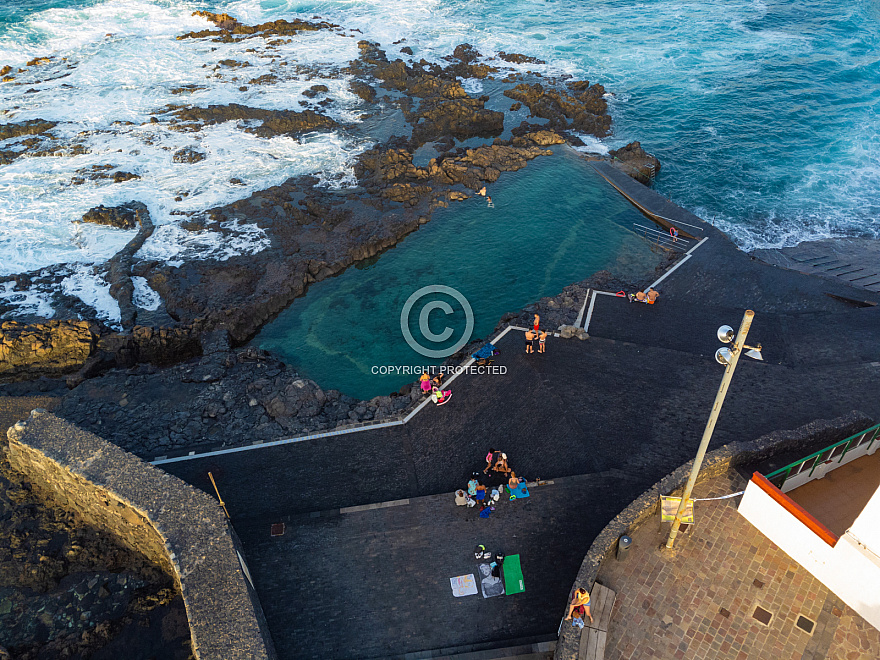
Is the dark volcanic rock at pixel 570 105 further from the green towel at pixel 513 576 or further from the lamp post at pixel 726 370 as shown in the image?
the lamp post at pixel 726 370

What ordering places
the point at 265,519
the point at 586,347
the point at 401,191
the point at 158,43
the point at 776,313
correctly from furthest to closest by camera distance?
the point at 158,43 → the point at 401,191 → the point at 776,313 → the point at 586,347 → the point at 265,519

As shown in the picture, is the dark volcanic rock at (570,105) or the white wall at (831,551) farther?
the dark volcanic rock at (570,105)

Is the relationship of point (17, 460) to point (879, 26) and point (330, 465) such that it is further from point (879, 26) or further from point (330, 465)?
point (879, 26)

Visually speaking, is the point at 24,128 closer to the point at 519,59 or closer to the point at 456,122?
the point at 456,122

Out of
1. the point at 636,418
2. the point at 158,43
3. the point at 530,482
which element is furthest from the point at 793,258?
the point at 158,43

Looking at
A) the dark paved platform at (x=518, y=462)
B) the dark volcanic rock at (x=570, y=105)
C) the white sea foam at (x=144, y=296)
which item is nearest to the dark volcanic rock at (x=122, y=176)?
the white sea foam at (x=144, y=296)

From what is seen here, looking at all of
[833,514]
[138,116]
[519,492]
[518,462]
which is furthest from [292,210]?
[833,514]

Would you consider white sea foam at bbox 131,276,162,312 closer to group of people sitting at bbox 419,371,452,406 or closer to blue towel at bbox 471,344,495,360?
group of people sitting at bbox 419,371,452,406
